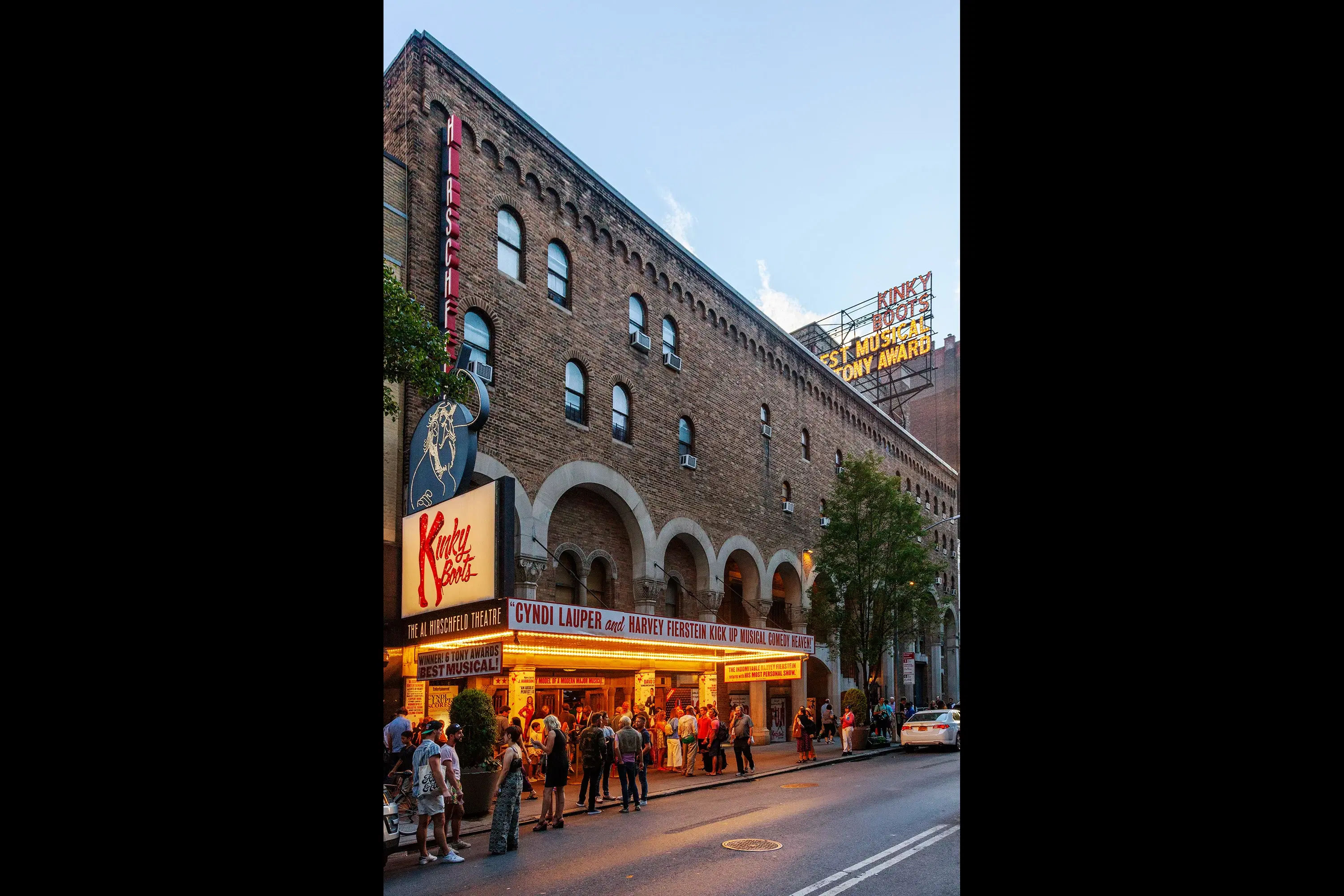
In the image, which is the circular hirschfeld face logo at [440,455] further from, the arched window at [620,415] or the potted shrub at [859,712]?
the potted shrub at [859,712]

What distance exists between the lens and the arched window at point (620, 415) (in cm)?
2383

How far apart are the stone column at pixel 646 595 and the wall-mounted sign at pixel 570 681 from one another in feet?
7.09

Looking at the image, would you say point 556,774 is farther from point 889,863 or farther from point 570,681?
point 570,681

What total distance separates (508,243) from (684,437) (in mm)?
8423

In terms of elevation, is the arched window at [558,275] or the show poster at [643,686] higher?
the arched window at [558,275]

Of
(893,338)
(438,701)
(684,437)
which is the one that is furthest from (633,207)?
(893,338)

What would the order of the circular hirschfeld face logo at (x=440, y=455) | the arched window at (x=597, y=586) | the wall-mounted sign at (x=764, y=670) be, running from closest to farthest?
the circular hirschfeld face logo at (x=440, y=455) < the arched window at (x=597, y=586) < the wall-mounted sign at (x=764, y=670)

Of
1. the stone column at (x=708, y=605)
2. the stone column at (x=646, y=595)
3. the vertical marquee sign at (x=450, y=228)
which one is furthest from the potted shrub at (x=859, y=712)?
the vertical marquee sign at (x=450, y=228)

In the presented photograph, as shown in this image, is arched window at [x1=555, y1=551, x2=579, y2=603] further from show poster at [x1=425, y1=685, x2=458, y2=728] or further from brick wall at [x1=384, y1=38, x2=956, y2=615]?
show poster at [x1=425, y1=685, x2=458, y2=728]
